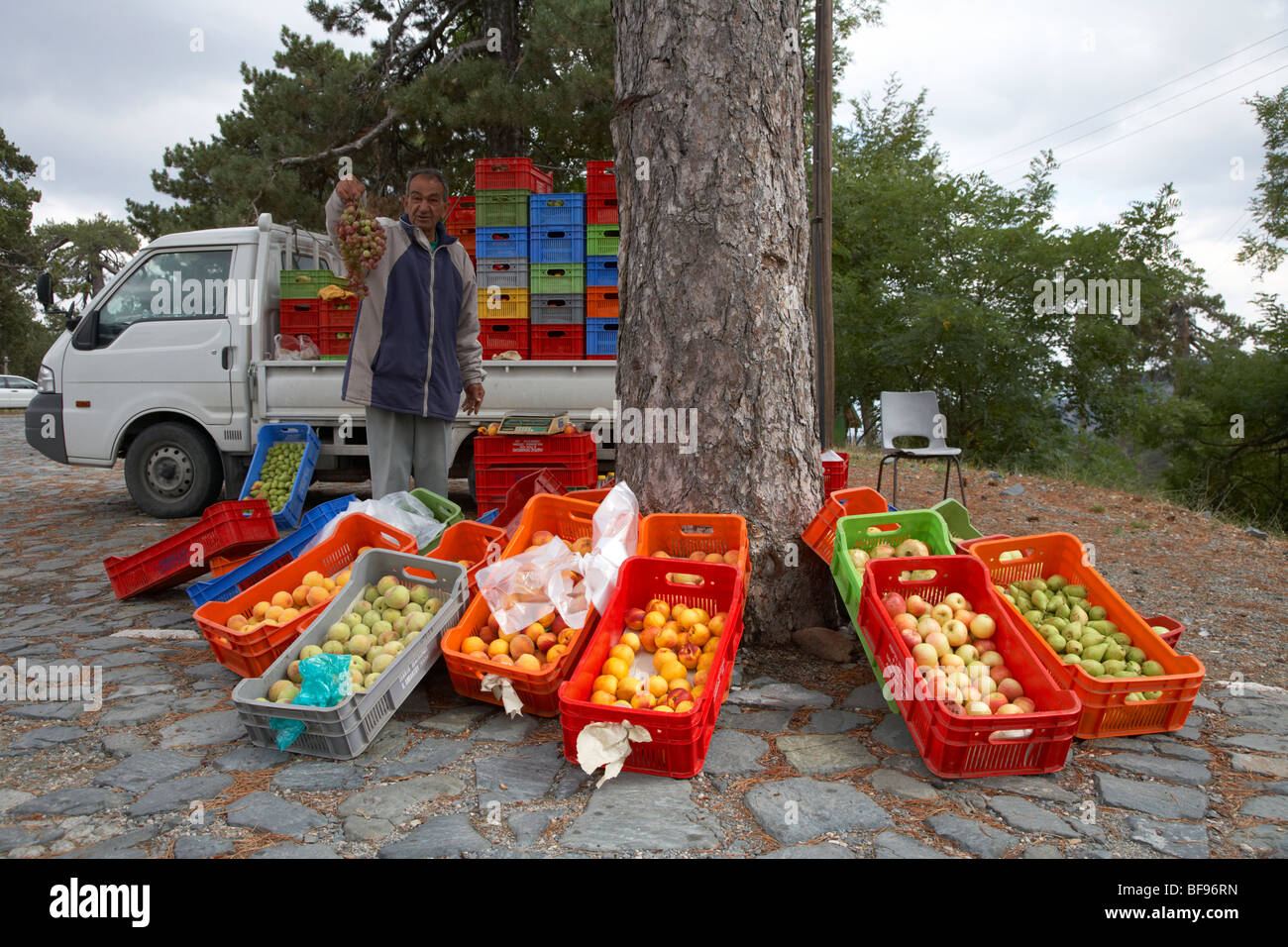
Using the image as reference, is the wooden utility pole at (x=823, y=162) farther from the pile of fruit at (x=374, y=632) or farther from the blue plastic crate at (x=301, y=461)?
the pile of fruit at (x=374, y=632)

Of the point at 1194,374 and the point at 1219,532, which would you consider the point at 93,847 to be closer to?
the point at 1219,532

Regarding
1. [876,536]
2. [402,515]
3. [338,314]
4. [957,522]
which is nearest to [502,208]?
[338,314]

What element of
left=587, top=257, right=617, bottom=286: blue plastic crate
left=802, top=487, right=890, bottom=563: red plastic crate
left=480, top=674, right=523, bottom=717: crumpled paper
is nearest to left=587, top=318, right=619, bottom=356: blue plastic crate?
left=587, top=257, right=617, bottom=286: blue plastic crate

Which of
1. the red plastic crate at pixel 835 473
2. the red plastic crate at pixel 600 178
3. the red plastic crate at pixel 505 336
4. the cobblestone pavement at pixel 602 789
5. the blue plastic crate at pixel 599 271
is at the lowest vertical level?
the cobblestone pavement at pixel 602 789

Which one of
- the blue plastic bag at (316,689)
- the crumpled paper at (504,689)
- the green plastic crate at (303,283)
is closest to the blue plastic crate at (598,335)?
the green plastic crate at (303,283)

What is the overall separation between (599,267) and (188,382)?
13.2 feet

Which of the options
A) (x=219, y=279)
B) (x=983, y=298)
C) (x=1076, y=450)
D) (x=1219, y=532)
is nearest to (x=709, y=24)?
(x=219, y=279)

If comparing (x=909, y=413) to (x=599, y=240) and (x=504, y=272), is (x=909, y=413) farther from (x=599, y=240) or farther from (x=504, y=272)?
(x=504, y=272)

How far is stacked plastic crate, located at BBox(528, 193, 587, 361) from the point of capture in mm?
7785

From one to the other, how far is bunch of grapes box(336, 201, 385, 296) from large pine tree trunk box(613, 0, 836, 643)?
142 cm

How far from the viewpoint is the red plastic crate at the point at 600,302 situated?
775 cm

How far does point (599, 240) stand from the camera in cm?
771

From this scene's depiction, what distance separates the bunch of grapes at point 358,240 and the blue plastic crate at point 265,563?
4.27ft

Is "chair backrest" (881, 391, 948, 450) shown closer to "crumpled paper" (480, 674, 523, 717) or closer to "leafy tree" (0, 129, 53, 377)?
"crumpled paper" (480, 674, 523, 717)
